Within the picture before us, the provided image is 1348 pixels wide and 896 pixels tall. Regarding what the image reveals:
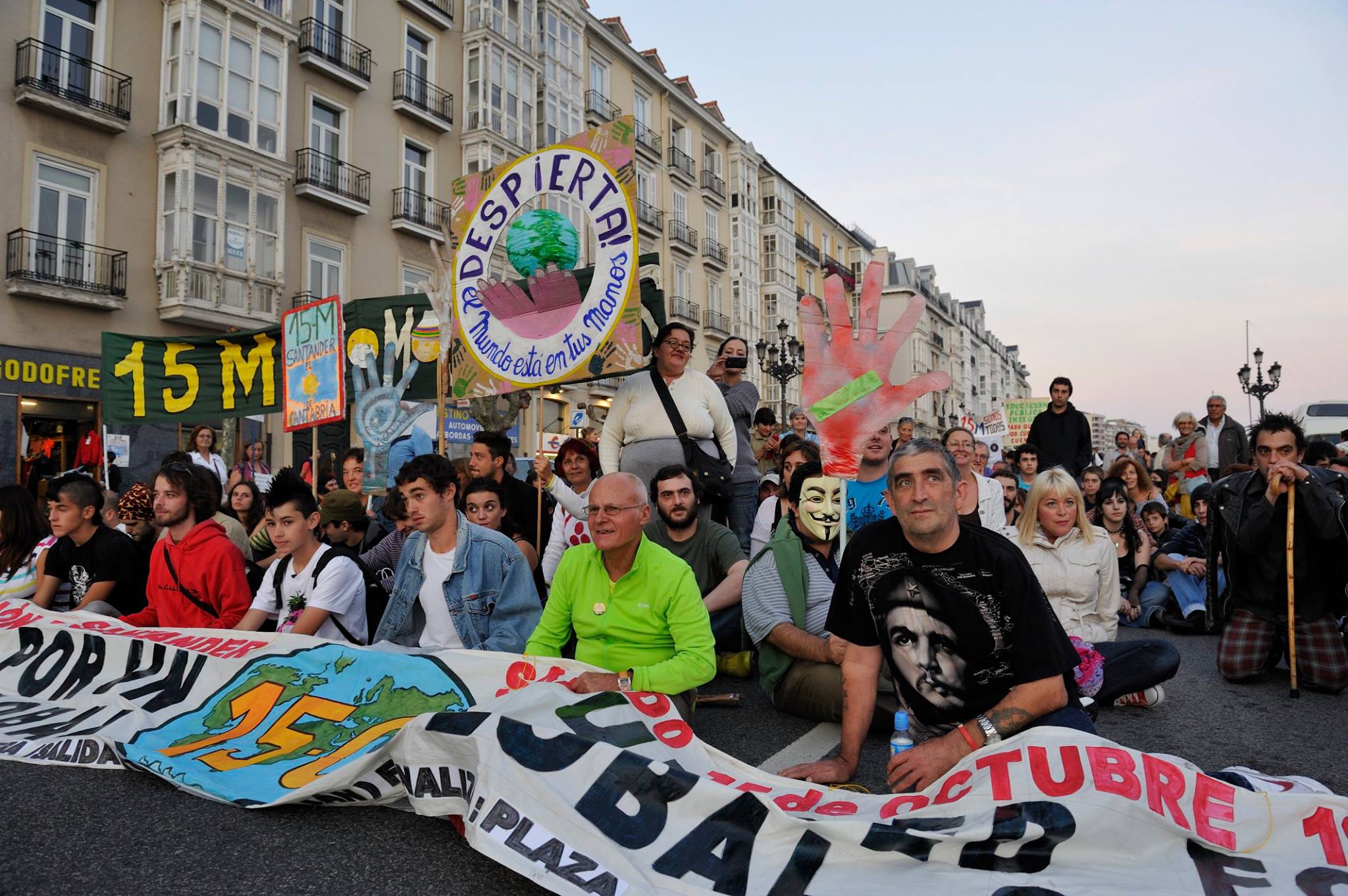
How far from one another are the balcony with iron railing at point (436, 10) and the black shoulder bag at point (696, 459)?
2329 cm

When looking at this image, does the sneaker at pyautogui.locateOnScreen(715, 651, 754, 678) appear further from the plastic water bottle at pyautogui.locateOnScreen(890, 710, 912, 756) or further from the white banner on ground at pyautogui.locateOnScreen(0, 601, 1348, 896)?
the plastic water bottle at pyautogui.locateOnScreen(890, 710, 912, 756)

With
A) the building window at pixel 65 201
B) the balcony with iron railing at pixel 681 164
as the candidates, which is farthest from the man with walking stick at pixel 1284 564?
the balcony with iron railing at pixel 681 164

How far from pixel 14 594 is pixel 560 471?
12.3 feet

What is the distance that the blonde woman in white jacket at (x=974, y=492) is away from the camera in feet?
16.7

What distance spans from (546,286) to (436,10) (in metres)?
23.3

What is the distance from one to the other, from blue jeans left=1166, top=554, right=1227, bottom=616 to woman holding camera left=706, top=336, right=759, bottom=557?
3657mm

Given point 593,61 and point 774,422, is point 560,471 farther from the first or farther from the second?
point 593,61

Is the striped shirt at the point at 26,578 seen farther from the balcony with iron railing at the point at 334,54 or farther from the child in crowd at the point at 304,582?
the balcony with iron railing at the point at 334,54

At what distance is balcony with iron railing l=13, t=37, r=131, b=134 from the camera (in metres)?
16.4

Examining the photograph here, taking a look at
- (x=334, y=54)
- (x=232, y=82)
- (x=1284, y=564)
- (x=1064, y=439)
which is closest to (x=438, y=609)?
(x=1284, y=564)

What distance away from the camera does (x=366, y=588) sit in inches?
204

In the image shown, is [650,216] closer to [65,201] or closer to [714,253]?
[714,253]

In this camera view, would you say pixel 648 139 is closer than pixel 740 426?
No

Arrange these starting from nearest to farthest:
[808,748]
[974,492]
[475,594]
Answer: [808,748]
[475,594]
[974,492]
